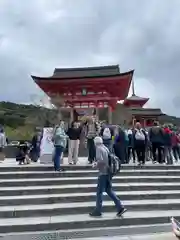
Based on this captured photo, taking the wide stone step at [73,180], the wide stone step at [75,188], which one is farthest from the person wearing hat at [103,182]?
the wide stone step at [73,180]

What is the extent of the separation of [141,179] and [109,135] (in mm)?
1953

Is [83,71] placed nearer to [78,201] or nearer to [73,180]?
[73,180]

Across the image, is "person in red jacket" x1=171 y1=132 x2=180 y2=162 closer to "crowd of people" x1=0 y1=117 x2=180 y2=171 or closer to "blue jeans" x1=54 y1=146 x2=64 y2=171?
"crowd of people" x1=0 y1=117 x2=180 y2=171

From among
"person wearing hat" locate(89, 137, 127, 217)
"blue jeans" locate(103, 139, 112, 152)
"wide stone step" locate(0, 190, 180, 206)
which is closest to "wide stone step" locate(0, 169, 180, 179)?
Result: "wide stone step" locate(0, 190, 180, 206)

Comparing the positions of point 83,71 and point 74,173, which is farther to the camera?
point 83,71

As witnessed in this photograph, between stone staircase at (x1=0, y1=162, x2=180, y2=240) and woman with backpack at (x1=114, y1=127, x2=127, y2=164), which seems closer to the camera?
stone staircase at (x1=0, y1=162, x2=180, y2=240)

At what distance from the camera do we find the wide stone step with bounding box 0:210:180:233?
6.14m

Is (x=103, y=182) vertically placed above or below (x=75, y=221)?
above

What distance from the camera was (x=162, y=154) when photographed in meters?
11.3

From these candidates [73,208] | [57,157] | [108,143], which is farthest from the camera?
[108,143]

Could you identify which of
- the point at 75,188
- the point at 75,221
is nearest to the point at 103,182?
the point at 75,221

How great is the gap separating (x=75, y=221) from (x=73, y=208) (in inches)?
25.0

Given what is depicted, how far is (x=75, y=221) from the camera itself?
633 cm

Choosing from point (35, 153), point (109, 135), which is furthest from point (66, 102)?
point (109, 135)
